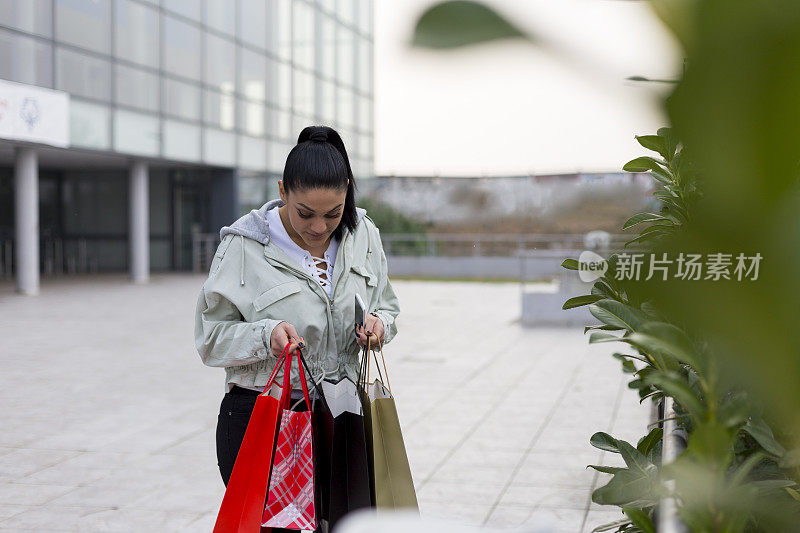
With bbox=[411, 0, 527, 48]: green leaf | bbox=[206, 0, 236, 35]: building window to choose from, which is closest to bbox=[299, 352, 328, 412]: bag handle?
bbox=[411, 0, 527, 48]: green leaf

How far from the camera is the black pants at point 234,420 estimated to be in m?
2.77

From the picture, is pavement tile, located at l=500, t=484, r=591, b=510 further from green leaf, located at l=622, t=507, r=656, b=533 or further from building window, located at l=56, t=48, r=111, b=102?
building window, located at l=56, t=48, r=111, b=102

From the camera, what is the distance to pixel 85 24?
19.3m


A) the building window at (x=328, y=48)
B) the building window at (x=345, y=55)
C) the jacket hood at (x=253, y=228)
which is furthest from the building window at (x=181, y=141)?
the jacket hood at (x=253, y=228)

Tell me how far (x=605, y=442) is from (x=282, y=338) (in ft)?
3.33

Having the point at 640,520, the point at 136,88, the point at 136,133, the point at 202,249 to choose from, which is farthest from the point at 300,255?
the point at 202,249

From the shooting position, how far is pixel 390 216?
32.4 m

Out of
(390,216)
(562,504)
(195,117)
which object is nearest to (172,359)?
(562,504)

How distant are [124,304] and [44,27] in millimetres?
6265

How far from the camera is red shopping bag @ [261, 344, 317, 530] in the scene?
2383mm

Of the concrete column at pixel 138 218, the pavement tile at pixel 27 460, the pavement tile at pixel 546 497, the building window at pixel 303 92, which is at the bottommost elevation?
the pavement tile at pixel 27 460

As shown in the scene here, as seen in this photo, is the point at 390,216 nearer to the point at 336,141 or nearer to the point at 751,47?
the point at 336,141

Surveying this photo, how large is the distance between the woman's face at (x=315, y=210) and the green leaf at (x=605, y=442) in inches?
42.9

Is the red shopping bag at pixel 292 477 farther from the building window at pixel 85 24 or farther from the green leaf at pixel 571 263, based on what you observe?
the building window at pixel 85 24
